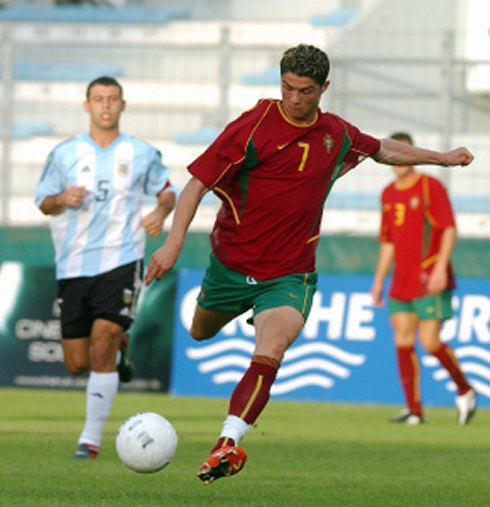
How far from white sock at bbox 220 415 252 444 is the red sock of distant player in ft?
0.10

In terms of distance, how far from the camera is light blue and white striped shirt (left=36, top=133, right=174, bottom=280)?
8.47 m

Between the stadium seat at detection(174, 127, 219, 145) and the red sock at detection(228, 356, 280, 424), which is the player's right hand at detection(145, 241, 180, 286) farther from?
the stadium seat at detection(174, 127, 219, 145)

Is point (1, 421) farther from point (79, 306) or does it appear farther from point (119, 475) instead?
point (119, 475)

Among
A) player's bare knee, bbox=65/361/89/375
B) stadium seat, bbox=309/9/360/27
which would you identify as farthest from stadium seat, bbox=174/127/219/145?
player's bare knee, bbox=65/361/89/375

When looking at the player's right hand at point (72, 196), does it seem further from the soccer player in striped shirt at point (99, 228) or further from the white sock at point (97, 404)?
the white sock at point (97, 404)

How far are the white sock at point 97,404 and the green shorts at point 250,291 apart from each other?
1.45 m

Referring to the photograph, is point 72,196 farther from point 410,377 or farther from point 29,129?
point 29,129

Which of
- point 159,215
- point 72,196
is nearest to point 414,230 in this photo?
point 159,215

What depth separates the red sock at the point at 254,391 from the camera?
605 centimetres

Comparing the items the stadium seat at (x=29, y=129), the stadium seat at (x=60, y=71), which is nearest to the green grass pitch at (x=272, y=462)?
the stadium seat at (x=29, y=129)

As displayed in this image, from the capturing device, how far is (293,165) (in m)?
6.69

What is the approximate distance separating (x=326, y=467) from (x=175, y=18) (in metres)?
15.3

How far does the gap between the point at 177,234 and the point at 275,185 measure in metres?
0.75

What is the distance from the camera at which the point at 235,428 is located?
5.93m
